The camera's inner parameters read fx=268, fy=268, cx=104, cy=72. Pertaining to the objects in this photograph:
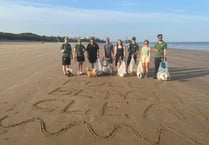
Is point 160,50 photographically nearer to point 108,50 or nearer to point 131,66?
point 131,66

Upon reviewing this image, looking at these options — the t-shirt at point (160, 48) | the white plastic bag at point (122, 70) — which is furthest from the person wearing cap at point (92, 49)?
the t-shirt at point (160, 48)

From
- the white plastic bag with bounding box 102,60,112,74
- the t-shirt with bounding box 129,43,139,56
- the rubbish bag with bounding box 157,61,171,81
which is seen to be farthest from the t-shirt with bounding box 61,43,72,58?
the rubbish bag with bounding box 157,61,171,81

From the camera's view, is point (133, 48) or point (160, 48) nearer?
point (160, 48)

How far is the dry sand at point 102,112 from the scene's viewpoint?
4.95m

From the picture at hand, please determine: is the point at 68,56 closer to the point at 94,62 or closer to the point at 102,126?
the point at 94,62

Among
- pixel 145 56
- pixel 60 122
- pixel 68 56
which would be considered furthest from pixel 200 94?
pixel 68 56

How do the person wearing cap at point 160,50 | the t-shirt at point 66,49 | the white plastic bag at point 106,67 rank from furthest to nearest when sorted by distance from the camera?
the white plastic bag at point 106,67
the t-shirt at point 66,49
the person wearing cap at point 160,50

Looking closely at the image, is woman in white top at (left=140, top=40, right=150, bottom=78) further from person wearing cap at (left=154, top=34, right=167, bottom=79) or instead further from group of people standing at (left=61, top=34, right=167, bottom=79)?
person wearing cap at (left=154, top=34, right=167, bottom=79)

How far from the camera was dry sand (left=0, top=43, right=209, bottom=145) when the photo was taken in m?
4.95

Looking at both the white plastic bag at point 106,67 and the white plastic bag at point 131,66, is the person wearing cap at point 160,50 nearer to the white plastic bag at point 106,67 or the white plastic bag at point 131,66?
the white plastic bag at point 131,66

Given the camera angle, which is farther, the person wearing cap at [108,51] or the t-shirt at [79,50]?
the person wearing cap at [108,51]

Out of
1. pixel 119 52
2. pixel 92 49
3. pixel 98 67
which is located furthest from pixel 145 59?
pixel 92 49

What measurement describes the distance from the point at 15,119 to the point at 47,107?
1.11 m

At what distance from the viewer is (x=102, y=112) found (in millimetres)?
6496
